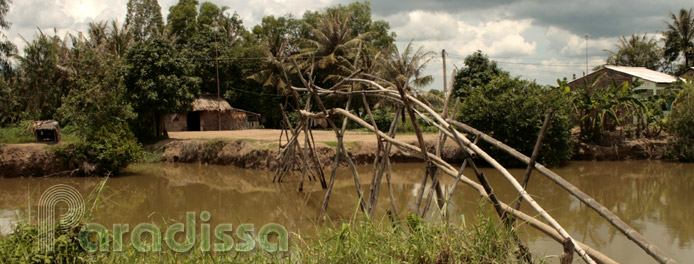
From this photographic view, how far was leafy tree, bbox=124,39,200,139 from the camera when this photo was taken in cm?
1894

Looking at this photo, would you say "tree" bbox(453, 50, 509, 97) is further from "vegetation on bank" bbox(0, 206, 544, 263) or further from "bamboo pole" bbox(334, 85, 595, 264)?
"vegetation on bank" bbox(0, 206, 544, 263)

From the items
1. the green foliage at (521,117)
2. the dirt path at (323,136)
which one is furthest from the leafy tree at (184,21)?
the green foliage at (521,117)

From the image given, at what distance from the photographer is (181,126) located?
2908cm

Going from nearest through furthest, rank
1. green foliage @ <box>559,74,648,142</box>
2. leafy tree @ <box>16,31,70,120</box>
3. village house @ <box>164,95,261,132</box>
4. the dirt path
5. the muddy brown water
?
the muddy brown water → green foliage @ <box>559,74,648,142</box> → the dirt path → leafy tree @ <box>16,31,70,120</box> → village house @ <box>164,95,261,132</box>

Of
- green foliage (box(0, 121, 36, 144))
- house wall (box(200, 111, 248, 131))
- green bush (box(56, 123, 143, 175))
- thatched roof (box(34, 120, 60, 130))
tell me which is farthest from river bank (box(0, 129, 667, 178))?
house wall (box(200, 111, 248, 131))

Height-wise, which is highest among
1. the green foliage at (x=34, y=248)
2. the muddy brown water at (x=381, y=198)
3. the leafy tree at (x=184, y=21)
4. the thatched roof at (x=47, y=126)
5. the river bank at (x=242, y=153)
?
the leafy tree at (x=184, y=21)

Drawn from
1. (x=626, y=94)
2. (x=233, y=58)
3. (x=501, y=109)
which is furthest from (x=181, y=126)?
(x=626, y=94)

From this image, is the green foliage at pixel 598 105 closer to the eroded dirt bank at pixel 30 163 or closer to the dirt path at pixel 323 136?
the dirt path at pixel 323 136

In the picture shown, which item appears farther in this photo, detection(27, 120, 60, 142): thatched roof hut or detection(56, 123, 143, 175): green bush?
detection(27, 120, 60, 142): thatched roof hut

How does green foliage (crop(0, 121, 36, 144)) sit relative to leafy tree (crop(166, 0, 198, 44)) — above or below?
below

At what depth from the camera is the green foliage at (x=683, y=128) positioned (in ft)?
55.8

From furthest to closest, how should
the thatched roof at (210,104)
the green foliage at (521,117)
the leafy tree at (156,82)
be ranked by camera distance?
1. the thatched roof at (210,104)
2. the leafy tree at (156,82)
3. the green foliage at (521,117)

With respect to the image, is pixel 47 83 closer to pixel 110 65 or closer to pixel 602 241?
pixel 110 65

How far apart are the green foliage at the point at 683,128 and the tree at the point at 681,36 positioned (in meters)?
19.1
